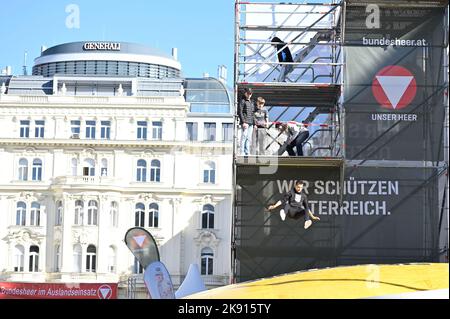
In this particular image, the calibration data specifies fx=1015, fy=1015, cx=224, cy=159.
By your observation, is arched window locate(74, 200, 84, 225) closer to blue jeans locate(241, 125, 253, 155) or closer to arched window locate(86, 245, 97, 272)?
arched window locate(86, 245, 97, 272)

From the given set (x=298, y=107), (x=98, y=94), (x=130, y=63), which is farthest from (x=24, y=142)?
(x=298, y=107)

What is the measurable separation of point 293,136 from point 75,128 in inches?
1179

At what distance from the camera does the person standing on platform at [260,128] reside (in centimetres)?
1072

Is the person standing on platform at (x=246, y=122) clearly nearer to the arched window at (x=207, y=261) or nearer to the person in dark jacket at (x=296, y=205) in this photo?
the person in dark jacket at (x=296, y=205)

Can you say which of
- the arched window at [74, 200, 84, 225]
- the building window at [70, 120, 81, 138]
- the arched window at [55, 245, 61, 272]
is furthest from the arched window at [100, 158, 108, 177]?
the arched window at [55, 245, 61, 272]

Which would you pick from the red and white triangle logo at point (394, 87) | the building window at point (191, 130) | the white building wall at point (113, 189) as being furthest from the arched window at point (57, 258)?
the red and white triangle logo at point (394, 87)

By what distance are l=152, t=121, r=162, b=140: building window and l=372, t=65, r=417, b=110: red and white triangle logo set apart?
30.3 meters

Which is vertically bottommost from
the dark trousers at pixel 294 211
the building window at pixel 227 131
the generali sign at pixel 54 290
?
the generali sign at pixel 54 290

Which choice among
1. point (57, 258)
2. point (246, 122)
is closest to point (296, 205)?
point (246, 122)

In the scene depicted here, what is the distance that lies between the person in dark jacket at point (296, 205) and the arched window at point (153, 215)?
108 ft

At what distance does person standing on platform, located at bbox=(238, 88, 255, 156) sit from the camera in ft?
34.9

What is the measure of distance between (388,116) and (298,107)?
4.88ft

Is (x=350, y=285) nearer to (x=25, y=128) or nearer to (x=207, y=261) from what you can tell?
(x=25, y=128)

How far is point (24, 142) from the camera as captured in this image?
4125 cm
